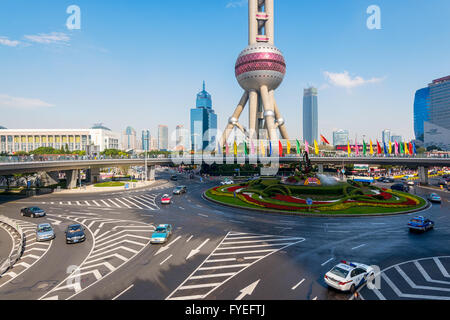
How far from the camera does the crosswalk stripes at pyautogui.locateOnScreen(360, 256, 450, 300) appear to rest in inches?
571

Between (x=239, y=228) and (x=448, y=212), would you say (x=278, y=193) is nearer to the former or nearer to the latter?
(x=239, y=228)

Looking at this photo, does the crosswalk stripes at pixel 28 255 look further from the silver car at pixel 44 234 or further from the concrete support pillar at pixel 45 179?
the concrete support pillar at pixel 45 179

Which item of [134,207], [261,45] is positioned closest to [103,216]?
[134,207]

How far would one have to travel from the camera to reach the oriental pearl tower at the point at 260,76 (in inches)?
4902

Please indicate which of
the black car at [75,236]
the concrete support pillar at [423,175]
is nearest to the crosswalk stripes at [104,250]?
the black car at [75,236]

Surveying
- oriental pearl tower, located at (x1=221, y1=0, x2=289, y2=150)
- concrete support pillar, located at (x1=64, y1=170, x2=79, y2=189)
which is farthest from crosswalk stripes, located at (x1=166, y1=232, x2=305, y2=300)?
oriental pearl tower, located at (x1=221, y1=0, x2=289, y2=150)

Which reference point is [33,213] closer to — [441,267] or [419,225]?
[441,267]

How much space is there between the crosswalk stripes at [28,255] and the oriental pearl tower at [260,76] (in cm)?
10374

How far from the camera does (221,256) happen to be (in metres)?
20.1

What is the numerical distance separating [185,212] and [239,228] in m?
10.5

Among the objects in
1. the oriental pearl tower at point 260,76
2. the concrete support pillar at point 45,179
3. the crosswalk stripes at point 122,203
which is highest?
the oriental pearl tower at point 260,76

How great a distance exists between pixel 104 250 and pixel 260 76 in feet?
389

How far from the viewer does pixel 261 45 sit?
409 feet
